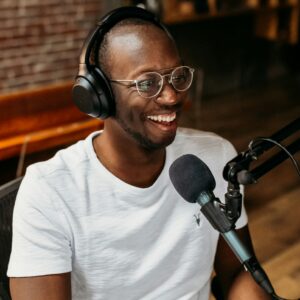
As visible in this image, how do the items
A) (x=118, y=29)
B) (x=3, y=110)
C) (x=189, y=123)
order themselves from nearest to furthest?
1. (x=118, y=29)
2. (x=3, y=110)
3. (x=189, y=123)

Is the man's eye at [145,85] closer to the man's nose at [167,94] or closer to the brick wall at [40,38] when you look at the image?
the man's nose at [167,94]

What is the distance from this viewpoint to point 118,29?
110 centimetres

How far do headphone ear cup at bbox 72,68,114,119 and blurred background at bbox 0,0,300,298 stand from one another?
53 centimetres

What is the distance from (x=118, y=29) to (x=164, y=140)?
0.85 ft

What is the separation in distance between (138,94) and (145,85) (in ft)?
0.08

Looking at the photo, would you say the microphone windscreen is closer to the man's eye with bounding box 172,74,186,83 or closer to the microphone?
the microphone

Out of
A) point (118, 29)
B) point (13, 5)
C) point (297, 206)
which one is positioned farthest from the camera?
point (13, 5)

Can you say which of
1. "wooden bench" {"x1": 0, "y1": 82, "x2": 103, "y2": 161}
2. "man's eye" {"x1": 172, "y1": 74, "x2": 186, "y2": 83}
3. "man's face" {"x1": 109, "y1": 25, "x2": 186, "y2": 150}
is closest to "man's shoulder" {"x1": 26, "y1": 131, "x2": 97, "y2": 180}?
"man's face" {"x1": 109, "y1": 25, "x2": 186, "y2": 150}

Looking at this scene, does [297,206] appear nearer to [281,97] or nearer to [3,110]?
[3,110]

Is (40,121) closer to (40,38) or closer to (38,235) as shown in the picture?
(40,38)

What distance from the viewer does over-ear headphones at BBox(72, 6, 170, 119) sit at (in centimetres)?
108

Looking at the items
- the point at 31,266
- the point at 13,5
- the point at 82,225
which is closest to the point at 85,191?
the point at 82,225

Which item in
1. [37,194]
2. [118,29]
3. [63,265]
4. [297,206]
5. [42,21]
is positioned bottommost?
[297,206]

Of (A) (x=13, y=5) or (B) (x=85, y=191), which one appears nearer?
(B) (x=85, y=191)
